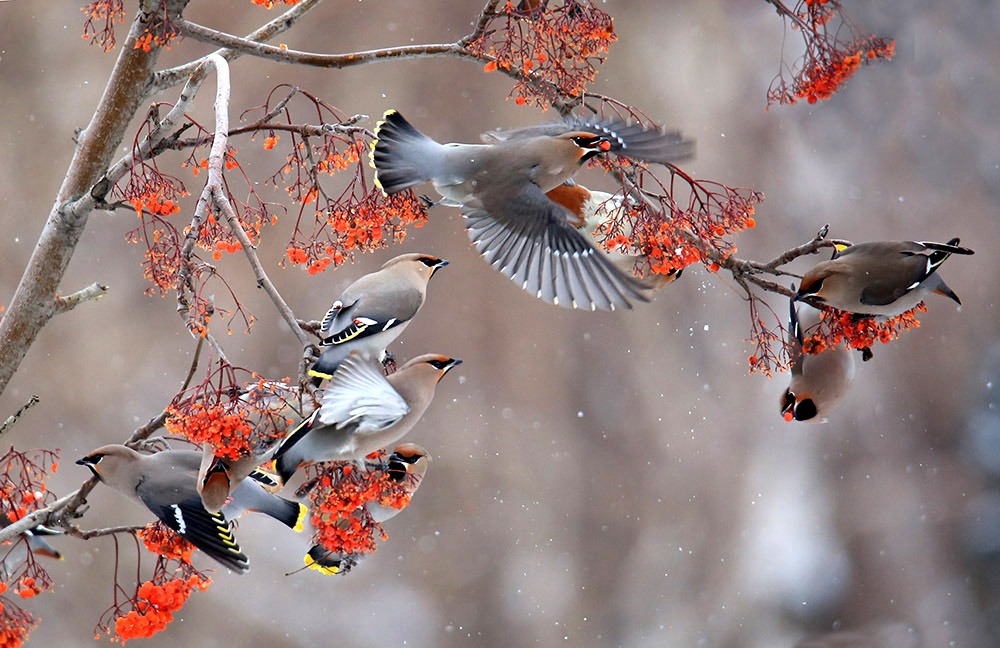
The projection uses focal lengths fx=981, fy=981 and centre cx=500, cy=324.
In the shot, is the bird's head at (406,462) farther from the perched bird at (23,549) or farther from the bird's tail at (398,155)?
the perched bird at (23,549)

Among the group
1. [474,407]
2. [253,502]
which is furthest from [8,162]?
[253,502]

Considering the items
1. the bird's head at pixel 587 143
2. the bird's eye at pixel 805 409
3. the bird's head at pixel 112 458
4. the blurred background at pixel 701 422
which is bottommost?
the bird's head at pixel 112 458

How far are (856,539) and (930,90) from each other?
2373 millimetres

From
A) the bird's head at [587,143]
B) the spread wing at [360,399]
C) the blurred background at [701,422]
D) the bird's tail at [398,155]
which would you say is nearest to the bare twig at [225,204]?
the spread wing at [360,399]

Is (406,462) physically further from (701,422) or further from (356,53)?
(701,422)

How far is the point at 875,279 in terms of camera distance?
1477 millimetres

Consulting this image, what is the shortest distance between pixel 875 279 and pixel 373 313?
772 mm

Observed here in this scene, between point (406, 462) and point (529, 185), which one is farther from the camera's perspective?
point (529, 185)

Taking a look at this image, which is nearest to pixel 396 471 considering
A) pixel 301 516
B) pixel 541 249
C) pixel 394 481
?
pixel 394 481

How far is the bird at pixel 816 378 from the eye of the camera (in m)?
1.64

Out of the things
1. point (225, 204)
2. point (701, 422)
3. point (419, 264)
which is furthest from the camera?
point (701, 422)

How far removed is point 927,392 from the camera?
5117 mm

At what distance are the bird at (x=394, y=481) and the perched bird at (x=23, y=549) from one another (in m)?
0.42

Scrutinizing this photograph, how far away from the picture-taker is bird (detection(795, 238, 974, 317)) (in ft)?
4.83
